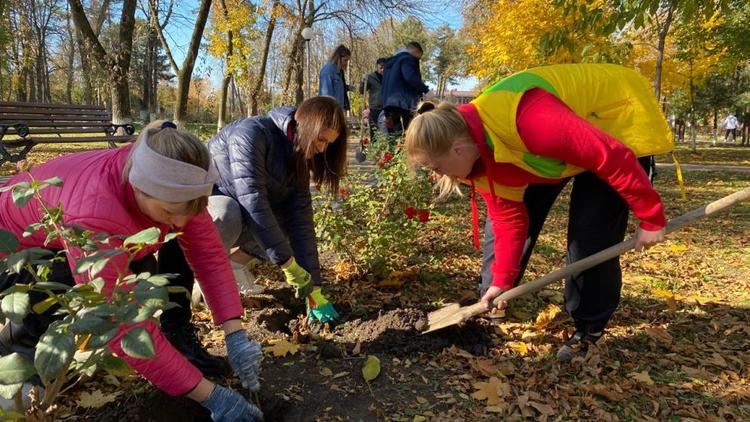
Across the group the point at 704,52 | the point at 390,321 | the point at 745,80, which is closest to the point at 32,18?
the point at 704,52

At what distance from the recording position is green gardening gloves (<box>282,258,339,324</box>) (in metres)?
2.58

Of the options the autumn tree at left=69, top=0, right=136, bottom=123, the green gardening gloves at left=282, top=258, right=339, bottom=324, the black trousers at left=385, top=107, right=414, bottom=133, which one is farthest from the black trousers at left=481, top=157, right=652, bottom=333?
the autumn tree at left=69, top=0, right=136, bottom=123

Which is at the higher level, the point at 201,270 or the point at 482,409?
the point at 201,270

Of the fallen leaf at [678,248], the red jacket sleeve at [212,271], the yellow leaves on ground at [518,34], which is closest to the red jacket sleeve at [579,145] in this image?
the red jacket sleeve at [212,271]

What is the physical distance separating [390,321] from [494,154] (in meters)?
1.08

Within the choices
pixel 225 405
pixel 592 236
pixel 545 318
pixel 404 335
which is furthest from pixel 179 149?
pixel 545 318

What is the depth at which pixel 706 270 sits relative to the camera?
12.6 ft

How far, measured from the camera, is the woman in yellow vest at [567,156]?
1.93 metres

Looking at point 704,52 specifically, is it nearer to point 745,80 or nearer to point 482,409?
point 745,80

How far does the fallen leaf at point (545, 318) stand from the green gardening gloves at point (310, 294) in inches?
42.9

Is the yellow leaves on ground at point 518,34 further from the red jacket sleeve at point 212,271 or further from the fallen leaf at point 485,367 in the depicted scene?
the red jacket sleeve at point 212,271

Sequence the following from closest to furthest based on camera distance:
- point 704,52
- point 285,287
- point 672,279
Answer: point 285,287 < point 672,279 < point 704,52

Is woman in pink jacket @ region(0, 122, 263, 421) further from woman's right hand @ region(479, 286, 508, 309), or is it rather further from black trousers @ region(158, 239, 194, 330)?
woman's right hand @ region(479, 286, 508, 309)

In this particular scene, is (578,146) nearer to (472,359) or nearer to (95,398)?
(472,359)
